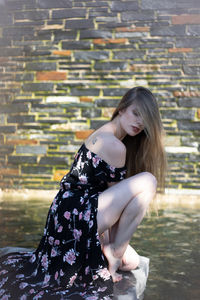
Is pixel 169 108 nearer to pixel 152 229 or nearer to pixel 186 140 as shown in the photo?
pixel 186 140

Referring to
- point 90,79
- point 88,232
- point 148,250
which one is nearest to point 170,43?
point 90,79

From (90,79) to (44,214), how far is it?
6.96 feet

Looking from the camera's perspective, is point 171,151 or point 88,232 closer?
point 88,232

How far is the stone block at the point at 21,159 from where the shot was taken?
5.21 meters

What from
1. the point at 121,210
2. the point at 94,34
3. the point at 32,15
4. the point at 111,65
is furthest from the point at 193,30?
the point at 121,210

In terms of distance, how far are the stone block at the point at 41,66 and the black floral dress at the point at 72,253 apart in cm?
356

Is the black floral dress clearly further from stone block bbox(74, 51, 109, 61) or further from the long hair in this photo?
stone block bbox(74, 51, 109, 61)

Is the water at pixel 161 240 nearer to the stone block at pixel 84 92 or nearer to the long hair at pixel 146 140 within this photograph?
the long hair at pixel 146 140

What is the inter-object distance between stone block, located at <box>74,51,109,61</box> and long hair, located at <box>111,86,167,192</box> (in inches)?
Answer: 126

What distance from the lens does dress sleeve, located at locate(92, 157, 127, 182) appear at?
73.2 inches

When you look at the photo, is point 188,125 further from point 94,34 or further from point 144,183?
point 144,183

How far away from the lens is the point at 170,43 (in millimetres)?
4977

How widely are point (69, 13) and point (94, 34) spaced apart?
490 millimetres

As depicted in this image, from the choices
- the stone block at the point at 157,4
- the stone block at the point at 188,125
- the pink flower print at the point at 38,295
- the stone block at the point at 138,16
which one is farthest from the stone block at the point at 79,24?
the pink flower print at the point at 38,295
